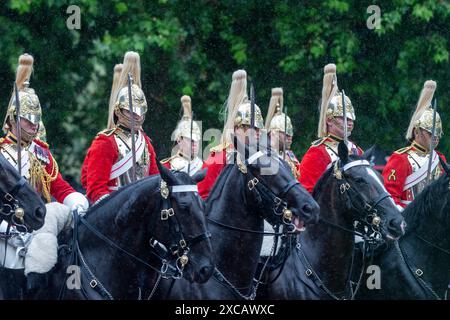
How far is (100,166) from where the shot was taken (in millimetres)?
9000

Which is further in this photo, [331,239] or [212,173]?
[212,173]

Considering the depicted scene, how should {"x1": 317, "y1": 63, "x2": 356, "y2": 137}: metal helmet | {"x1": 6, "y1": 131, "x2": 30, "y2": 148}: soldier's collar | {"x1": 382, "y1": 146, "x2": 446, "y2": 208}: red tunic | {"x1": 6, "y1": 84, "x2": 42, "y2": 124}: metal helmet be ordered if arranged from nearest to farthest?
{"x1": 6, "y1": 84, "x2": 42, "y2": 124}: metal helmet
{"x1": 6, "y1": 131, "x2": 30, "y2": 148}: soldier's collar
{"x1": 317, "y1": 63, "x2": 356, "y2": 137}: metal helmet
{"x1": 382, "y1": 146, "x2": 446, "y2": 208}: red tunic

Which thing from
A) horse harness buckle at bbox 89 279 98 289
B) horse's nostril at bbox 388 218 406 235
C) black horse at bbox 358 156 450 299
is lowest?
black horse at bbox 358 156 450 299

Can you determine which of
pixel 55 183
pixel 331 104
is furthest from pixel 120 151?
pixel 331 104

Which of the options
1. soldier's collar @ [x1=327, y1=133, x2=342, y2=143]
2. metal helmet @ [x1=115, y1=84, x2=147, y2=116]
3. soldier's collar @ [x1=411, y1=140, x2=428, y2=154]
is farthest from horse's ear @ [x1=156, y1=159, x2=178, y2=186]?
soldier's collar @ [x1=411, y1=140, x2=428, y2=154]

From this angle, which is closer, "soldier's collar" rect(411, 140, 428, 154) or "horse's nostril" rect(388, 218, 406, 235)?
"horse's nostril" rect(388, 218, 406, 235)

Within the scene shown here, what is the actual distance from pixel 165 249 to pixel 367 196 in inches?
75.3

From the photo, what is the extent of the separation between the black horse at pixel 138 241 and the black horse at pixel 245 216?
54cm

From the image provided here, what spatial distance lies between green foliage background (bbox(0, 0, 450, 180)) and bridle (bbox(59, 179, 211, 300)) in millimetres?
7912

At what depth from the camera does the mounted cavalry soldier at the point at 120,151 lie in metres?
8.98

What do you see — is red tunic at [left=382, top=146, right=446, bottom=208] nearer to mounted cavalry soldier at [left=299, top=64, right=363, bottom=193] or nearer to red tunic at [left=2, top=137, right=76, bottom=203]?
mounted cavalry soldier at [left=299, top=64, right=363, bottom=193]

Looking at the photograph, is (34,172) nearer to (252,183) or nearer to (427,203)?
(252,183)

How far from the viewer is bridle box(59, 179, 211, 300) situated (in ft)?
25.1
